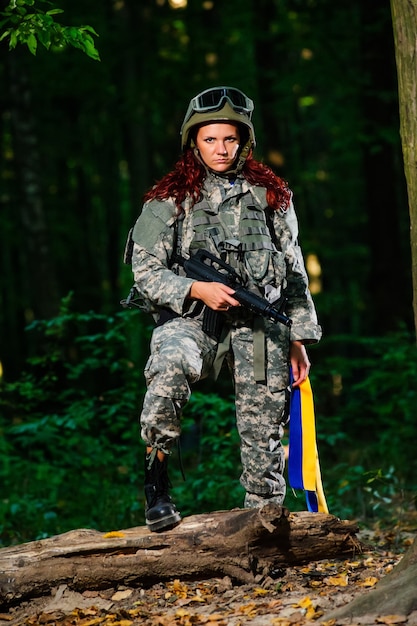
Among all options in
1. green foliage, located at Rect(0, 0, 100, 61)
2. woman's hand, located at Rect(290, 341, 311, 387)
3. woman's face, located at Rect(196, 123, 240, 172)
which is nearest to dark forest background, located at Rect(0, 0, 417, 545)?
green foliage, located at Rect(0, 0, 100, 61)

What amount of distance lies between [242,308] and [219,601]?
63.1 inches

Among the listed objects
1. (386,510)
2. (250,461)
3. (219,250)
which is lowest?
(386,510)

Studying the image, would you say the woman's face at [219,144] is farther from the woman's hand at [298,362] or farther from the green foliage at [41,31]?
the woman's hand at [298,362]

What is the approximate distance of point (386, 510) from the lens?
7289mm

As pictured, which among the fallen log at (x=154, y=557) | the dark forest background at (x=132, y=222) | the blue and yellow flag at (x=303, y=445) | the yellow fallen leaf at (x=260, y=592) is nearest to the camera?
the yellow fallen leaf at (x=260, y=592)

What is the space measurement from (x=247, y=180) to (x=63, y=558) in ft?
7.79

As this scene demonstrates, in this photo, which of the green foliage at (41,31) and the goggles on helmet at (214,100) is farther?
the green foliage at (41,31)

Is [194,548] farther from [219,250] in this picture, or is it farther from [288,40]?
[288,40]

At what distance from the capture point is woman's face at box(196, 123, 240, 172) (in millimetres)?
4824

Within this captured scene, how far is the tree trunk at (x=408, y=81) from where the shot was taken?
4.19m

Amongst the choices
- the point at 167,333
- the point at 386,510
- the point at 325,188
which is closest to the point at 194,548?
the point at 167,333

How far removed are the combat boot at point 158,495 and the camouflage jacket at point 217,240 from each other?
84cm

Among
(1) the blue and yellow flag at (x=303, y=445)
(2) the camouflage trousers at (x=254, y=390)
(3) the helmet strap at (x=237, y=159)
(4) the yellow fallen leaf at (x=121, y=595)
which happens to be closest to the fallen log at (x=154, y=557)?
(4) the yellow fallen leaf at (x=121, y=595)

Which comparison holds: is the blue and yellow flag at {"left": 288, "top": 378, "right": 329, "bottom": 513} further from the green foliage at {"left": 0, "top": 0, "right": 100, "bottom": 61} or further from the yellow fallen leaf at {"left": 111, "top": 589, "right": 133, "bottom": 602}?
the green foliage at {"left": 0, "top": 0, "right": 100, "bottom": 61}
